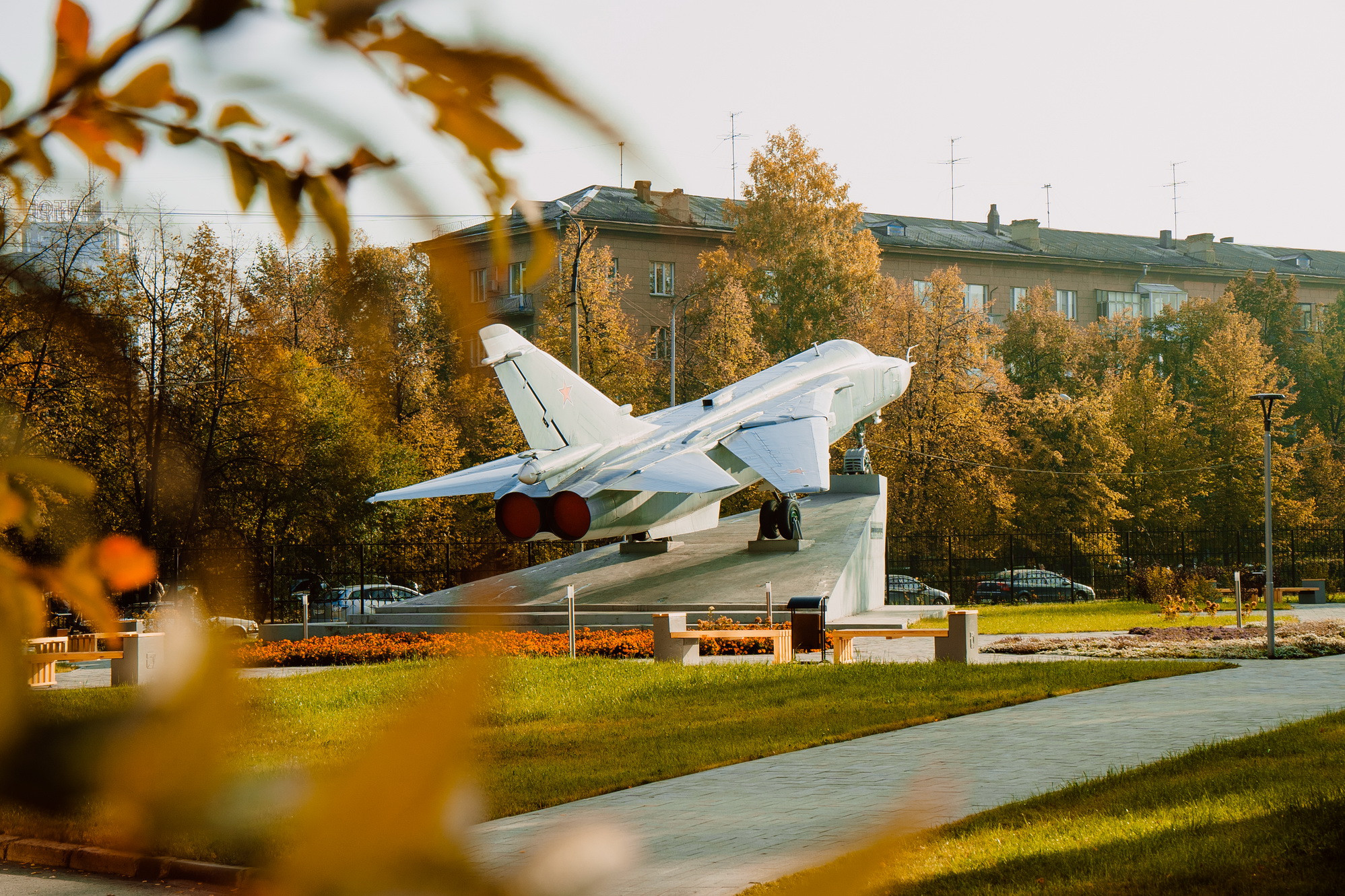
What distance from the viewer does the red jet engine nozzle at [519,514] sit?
70.5 feet

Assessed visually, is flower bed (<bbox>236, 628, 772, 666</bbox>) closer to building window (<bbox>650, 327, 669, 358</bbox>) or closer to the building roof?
building window (<bbox>650, 327, 669, 358</bbox>)

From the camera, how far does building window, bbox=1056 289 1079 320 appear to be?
70.2 meters

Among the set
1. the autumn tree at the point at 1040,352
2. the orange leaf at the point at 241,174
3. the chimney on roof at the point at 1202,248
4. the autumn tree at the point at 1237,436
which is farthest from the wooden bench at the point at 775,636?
the chimney on roof at the point at 1202,248

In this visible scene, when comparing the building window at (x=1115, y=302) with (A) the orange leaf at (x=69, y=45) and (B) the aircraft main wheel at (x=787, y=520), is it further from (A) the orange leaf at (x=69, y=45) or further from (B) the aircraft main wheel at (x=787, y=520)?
(A) the orange leaf at (x=69, y=45)

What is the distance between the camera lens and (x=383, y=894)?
57 cm

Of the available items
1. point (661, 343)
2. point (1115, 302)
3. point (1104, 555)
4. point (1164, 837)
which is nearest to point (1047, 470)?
point (1104, 555)

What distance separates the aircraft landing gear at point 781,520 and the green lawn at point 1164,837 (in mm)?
18095

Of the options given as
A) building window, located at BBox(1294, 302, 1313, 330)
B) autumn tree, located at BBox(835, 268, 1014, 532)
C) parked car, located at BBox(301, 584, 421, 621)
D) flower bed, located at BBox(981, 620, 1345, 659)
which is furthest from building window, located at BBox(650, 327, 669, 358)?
building window, located at BBox(1294, 302, 1313, 330)

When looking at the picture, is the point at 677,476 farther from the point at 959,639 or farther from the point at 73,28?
the point at 73,28

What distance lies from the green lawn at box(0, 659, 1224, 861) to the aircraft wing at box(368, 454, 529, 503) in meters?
6.31

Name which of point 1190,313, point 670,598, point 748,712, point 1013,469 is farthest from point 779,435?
point 1190,313

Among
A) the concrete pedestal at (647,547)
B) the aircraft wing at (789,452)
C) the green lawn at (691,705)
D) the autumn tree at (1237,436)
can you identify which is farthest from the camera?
the autumn tree at (1237,436)

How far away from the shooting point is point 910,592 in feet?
138

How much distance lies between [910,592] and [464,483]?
70.9 feet
